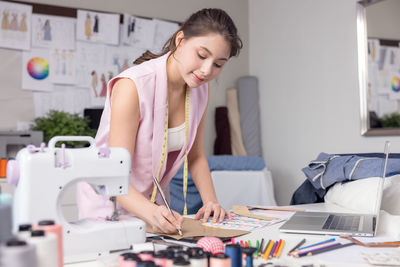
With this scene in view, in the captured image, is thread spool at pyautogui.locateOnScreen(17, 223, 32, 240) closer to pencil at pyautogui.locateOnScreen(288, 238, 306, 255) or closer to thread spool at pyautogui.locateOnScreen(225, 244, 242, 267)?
thread spool at pyautogui.locateOnScreen(225, 244, 242, 267)

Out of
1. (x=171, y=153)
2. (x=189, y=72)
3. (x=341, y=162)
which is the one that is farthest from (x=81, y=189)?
Answer: (x=341, y=162)

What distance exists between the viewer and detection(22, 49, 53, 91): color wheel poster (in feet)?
10.0

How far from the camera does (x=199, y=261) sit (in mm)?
715

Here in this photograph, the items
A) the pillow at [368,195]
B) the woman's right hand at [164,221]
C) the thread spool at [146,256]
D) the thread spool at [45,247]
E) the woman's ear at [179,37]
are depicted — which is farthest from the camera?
the pillow at [368,195]

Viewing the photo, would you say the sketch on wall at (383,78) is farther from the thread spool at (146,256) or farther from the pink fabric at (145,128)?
the thread spool at (146,256)

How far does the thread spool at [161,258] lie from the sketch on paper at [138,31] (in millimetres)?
2894

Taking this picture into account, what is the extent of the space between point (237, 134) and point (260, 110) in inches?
12.6

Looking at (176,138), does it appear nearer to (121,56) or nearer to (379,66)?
(379,66)

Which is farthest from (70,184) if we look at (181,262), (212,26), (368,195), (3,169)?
(3,169)

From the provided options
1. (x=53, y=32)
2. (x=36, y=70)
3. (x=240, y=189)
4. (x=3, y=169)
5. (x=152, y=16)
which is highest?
(x=152, y=16)

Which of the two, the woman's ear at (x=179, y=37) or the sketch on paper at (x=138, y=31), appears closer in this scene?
the woman's ear at (x=179, y=37)

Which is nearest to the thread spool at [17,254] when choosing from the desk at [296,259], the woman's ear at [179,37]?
the desk at [296,259]

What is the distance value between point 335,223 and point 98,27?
8.37 ft

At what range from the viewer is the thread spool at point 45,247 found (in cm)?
63
